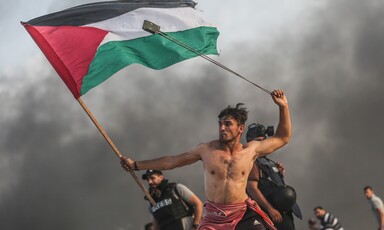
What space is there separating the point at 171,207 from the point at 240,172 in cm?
275

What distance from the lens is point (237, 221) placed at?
6816 mm

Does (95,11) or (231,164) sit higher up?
(95,11)

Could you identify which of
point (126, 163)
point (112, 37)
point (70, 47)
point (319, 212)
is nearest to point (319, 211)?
point (319, 212)

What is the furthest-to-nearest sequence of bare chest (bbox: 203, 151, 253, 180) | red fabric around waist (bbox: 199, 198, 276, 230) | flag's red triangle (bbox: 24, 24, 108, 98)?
flag's red triangle (bbox: 24, 24, 108, 98), bare chest (bbox: 203, 151, 253, 180), red fabric around waist (bbox: 199, 198, 276, 230)

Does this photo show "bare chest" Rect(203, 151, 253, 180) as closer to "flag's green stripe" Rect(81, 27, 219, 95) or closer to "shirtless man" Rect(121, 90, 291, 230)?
"shirtless man" Rect(121, 90, 291, 230)

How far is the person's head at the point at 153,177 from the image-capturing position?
9469 mm

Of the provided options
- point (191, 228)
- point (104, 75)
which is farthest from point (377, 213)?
point (104, 75)

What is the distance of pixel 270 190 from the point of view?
27.1 feet

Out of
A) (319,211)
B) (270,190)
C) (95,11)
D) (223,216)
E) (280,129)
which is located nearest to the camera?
(223,216)

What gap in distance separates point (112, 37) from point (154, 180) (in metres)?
2.02

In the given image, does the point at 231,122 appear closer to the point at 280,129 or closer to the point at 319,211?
the point at 280,129

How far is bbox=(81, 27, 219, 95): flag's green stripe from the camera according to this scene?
896 centimetres

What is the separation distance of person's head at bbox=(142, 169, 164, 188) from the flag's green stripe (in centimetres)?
146

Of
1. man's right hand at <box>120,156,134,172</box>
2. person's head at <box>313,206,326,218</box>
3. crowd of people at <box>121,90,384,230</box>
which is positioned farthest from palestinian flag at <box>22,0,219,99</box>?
person's head at <box>313,206,326,218</box>
